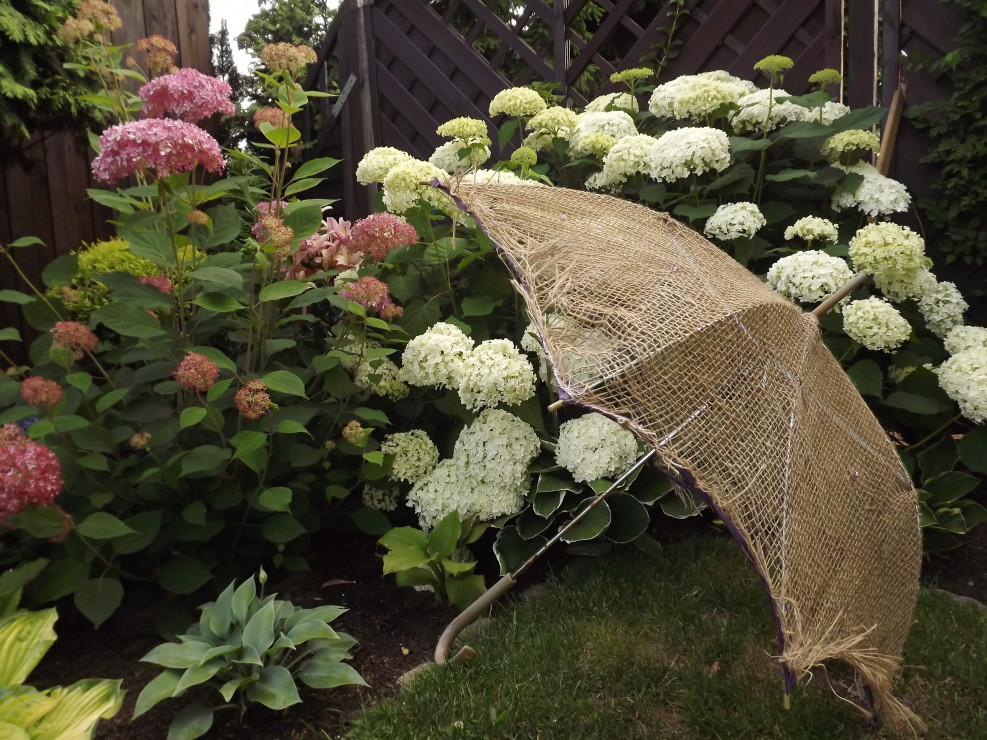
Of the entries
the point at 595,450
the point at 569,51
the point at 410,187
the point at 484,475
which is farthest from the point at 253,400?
the point at 569,51

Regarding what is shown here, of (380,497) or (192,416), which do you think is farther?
(380,497)

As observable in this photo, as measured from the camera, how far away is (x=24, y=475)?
1.44 meters

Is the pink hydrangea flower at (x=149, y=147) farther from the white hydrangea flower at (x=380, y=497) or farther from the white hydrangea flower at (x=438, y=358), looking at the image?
the white hydrangea flower at (x=380, y=497)

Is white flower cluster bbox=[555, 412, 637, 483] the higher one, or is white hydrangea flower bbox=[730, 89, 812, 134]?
white hydrangea flower bbox=[730, 89, 812, 134]

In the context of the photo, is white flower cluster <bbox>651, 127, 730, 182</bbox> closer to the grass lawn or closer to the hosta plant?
the grass lawn

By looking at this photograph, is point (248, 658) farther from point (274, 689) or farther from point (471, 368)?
point (471, 368)

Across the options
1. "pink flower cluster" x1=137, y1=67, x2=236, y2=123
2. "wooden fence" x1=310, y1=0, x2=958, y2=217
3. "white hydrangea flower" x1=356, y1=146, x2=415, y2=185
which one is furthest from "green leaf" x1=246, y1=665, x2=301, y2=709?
"wooden fence" x1=310, y1=0, x2=958, y2=217

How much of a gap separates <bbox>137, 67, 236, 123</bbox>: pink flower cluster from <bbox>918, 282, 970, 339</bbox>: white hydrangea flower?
90.4 inches

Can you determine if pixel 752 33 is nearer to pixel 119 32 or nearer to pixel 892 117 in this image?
pixel 892 117

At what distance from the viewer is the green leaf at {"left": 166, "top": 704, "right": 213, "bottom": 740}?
1.48 m

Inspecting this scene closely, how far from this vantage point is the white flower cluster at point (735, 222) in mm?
2510

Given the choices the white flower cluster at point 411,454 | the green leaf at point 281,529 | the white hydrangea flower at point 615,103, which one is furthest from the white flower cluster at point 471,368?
the white hydrangea flower at point 615,103

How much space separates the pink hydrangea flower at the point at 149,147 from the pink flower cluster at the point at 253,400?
483mm

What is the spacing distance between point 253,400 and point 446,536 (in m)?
0.66
